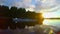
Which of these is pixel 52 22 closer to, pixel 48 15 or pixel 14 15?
pixel 48 15

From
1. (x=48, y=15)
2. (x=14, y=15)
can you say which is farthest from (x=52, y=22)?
(x=14, y=15)

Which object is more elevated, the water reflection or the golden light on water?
the golden light on water

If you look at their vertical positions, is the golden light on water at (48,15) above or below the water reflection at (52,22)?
above

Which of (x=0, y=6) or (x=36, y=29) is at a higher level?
(x=0, y=6)

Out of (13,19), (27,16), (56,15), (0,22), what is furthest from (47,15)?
(0,22)

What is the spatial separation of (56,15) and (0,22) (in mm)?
572

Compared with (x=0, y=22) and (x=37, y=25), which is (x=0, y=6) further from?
(x=37, y=25)

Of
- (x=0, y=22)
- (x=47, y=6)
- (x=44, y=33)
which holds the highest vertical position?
(x=47, y=6)

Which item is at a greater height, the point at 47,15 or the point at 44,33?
the point at 47,15

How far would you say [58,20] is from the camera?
152 cm

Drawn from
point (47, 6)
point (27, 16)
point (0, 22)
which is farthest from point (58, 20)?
point (0, 22)

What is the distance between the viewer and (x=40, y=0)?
1.54 meters

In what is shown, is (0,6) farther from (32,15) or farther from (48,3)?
(48,3)

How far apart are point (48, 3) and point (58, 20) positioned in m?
0.20
